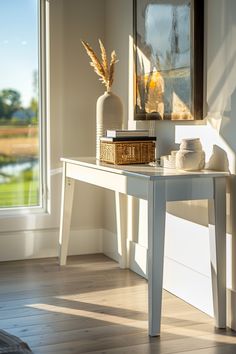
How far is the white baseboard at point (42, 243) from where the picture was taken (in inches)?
166

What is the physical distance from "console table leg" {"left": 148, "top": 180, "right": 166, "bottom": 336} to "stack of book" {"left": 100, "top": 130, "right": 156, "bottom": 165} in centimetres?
67

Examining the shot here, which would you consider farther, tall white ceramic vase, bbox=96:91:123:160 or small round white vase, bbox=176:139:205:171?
tall white ceramic vase, bbox=96:91:123:160

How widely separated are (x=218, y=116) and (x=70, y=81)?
62.8 inches

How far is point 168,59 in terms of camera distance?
135 inches

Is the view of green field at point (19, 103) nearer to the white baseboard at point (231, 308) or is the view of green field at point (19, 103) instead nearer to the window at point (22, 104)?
the window at point (22, 104)

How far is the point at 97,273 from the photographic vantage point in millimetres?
3869

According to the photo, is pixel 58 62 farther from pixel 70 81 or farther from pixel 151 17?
pixel 151 17

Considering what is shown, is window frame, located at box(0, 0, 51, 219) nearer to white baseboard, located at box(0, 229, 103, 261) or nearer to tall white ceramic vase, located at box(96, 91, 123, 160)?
white baseboard, located at box(0, 229, 103, 261)

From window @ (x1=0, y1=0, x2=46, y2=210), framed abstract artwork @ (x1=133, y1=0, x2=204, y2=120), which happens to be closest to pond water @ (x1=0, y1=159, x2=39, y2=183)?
window @ (x1=0, y1=0, x2=46, y2=210)

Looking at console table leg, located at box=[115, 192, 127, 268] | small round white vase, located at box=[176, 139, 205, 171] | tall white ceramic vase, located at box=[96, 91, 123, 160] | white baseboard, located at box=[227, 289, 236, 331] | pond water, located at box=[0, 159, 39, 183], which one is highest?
tall white ceramic vase, located at box=[96, 91, 123, 160]

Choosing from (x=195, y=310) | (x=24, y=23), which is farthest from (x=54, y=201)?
(x=195, y=310)

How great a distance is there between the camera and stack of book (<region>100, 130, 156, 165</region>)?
3406 mm

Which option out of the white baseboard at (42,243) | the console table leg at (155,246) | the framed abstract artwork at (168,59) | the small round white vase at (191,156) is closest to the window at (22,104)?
the white baseboard at (42,243)

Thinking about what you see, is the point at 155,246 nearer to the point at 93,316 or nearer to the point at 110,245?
the point at 93,316
